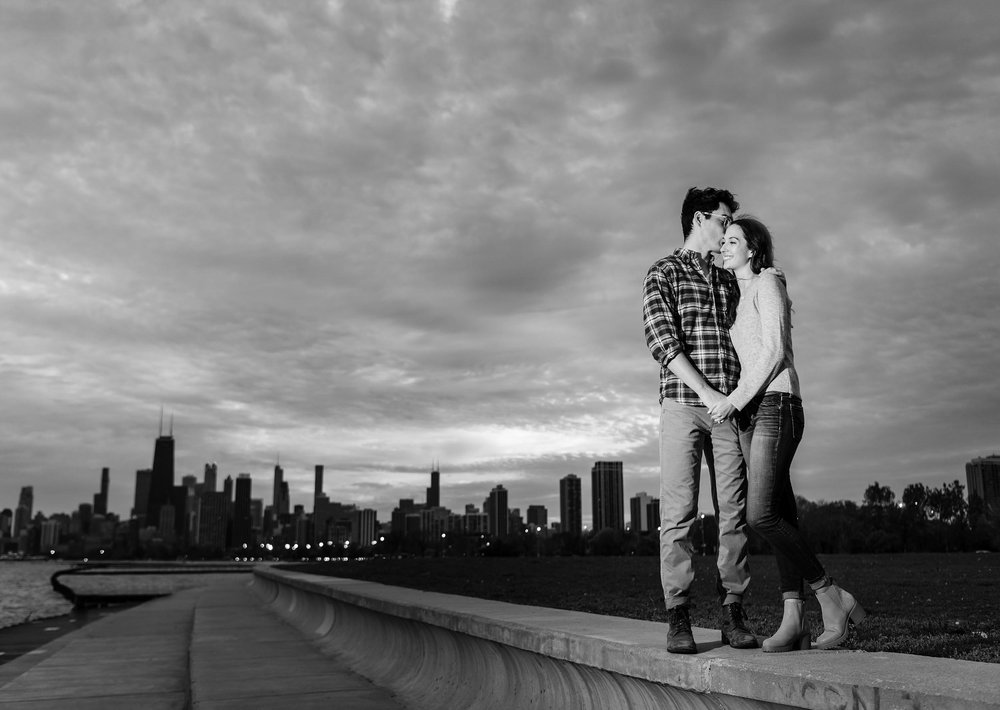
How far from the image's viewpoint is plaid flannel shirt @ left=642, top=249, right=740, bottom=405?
14.4 ft

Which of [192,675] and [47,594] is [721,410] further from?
[47,594]

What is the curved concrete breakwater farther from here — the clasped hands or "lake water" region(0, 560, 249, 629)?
"lake water" region(0, 560, 249, 629)

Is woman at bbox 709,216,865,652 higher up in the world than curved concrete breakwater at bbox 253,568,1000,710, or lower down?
higher up

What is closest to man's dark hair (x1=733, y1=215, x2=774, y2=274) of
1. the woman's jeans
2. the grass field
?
the woman's jeans

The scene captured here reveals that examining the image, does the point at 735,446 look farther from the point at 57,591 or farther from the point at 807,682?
the point at 57,591

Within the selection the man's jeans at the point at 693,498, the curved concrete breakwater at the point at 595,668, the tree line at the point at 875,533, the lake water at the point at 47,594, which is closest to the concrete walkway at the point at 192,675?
the curved concrete breakwater at the point at 595,668

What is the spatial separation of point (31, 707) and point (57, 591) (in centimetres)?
10088

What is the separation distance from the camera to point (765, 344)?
4.13 metres

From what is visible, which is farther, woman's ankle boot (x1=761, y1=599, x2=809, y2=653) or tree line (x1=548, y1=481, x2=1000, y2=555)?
tree line (x1=548, y1=481, x2=1000, y2=555)

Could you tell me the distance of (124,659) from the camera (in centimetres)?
1035

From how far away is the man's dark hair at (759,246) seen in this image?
439 centimetres

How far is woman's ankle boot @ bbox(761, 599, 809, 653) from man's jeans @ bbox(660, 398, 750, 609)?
35cm

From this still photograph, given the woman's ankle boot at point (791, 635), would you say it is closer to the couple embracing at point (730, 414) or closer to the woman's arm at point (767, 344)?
the couple embracing at point (730, 414)

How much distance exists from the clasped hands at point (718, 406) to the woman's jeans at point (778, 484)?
0.14 meters
